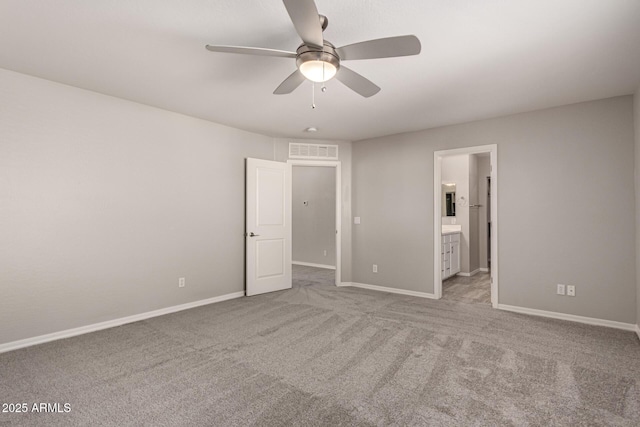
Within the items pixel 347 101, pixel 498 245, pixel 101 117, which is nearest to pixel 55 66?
pixel 101 117

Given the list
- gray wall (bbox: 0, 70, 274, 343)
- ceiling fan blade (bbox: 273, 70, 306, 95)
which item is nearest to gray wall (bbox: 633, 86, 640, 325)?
ceiling fan blade (bbox: 273, 70, 306, 95)

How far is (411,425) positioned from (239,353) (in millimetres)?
1556

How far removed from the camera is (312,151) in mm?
5602

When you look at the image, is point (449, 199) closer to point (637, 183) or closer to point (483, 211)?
point (483, 211)

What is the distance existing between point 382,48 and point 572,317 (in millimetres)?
3762

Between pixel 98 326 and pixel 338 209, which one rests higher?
pixel 338 209

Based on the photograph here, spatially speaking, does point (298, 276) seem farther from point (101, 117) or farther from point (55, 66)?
point (55, 66)

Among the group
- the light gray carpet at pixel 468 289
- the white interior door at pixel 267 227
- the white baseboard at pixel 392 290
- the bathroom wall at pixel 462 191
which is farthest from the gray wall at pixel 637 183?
the white interior door at pixel 267 227

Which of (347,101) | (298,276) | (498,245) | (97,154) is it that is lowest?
(298,276)

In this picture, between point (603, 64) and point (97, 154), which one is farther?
point (97, 154)

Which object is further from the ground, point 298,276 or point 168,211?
point 168,211

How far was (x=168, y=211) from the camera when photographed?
13.6 ft

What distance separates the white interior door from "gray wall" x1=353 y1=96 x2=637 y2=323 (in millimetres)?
1935

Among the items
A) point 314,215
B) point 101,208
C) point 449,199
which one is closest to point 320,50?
point 101,208
